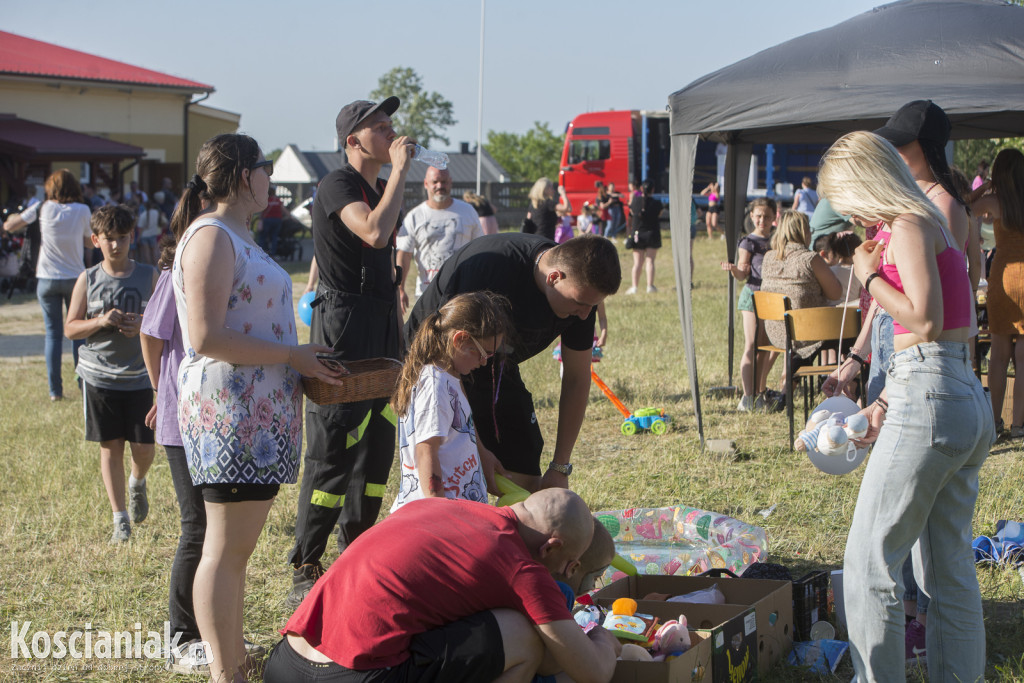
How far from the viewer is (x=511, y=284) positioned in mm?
3457

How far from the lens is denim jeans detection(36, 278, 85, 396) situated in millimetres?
8320

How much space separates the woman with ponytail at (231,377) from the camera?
285 cm

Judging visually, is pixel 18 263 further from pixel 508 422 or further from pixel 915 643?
pixel 915 643

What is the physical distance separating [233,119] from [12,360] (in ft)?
78.4

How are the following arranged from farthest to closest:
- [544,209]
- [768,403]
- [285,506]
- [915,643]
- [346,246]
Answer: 1. [544,209]
2. [768,403]
3. [285,506]
4. [346,246]
5. [915,643]

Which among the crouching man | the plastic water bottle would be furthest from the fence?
the crouching man

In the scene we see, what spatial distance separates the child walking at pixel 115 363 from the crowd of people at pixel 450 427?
2.77ft

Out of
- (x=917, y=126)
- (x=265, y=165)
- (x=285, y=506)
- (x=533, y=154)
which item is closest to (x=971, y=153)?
(x=285, y=506)

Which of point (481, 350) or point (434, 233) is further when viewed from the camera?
point (434, 233)

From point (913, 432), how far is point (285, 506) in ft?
12.0

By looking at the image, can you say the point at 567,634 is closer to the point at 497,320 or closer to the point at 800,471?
the point at 497,320

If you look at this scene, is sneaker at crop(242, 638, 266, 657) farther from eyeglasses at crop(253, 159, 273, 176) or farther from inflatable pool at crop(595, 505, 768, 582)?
eyeglasses at crop(253, 159, 273, 176)

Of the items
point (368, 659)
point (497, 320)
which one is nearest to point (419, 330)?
point (497, 320)

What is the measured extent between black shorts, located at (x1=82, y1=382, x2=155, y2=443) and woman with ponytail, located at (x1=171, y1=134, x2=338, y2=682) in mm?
2030
